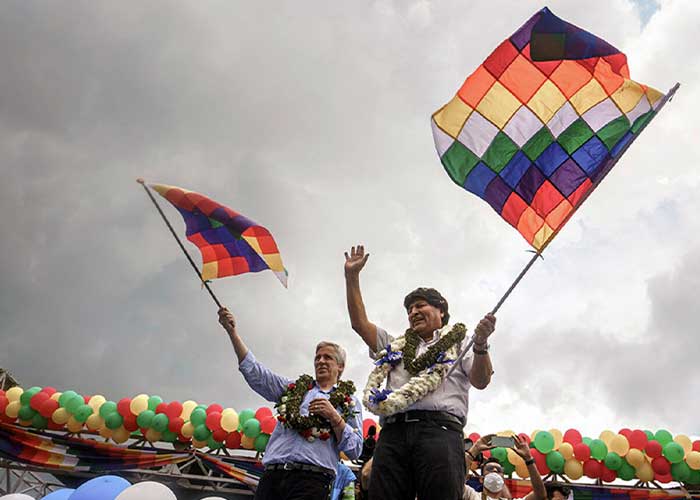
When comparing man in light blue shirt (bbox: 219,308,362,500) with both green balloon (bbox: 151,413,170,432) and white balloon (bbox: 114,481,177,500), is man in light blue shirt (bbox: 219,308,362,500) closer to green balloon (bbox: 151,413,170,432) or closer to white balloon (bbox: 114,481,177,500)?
white balloon (bbox: 114,481,177,500)

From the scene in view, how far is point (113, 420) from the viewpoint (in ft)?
31.1

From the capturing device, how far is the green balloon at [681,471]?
8602mm

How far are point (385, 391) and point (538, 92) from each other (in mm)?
1894

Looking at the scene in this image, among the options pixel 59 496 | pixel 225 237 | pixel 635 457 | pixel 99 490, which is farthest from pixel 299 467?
pixel 635 457

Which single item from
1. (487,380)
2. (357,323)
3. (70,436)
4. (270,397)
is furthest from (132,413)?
(487,380)

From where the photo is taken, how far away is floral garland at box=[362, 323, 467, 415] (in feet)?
8.06

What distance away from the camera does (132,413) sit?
31.2ft

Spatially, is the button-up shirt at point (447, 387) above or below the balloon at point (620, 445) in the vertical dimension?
below

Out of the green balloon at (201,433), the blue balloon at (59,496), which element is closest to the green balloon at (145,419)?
the green balloon at (201,433)

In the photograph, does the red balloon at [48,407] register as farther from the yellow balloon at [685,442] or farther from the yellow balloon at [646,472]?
the yellow balloon at [685,442]

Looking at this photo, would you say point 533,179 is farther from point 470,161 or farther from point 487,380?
point 487,380

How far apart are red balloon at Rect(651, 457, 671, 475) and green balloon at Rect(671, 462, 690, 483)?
0.30ft

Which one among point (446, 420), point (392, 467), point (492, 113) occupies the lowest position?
point (392, 467)

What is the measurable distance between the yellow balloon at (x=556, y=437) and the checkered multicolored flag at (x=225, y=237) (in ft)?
22.0
